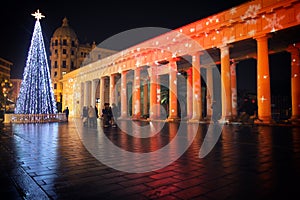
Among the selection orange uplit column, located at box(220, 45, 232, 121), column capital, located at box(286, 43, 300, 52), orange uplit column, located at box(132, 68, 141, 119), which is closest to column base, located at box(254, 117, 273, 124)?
orange uplit column, located at box(220, 45, 232, 121)

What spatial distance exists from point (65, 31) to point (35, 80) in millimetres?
50284

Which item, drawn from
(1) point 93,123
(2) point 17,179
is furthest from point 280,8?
(2) point 17,179

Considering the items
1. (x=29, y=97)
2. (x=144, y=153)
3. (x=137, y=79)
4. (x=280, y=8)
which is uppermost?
(x=280, y=8)

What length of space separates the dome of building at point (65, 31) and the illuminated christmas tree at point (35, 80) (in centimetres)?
4756

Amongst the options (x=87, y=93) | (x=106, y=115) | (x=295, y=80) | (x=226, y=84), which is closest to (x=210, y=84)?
(x=226, y=84)

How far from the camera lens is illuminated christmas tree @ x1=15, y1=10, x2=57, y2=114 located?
68.8ft

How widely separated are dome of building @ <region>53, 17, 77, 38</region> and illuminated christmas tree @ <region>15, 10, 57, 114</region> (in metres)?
47.6

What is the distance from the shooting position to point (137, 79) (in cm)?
2800

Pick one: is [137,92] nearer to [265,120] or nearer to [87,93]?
[265,120]

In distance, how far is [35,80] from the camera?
829 inches

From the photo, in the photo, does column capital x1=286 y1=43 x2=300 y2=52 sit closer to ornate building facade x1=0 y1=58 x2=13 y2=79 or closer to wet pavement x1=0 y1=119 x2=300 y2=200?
wet pavement x1=0 y1=119 x2=300 y2=200

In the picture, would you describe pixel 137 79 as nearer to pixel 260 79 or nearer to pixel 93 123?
pixel 93 123

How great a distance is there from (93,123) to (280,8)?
14.3 m

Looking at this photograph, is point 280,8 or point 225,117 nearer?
point 280,8
